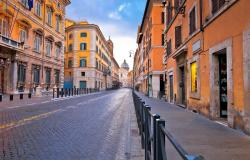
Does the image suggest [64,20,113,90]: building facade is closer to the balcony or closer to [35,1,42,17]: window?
[35,1,42,17]: window

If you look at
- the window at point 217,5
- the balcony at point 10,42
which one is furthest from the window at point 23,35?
the window at point 217,5

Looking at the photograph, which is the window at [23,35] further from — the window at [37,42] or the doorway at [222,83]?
the doorway at [222,83]

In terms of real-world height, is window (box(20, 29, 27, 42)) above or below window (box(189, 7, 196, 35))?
above

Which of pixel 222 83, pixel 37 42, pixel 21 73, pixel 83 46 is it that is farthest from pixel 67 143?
pixel 83 46

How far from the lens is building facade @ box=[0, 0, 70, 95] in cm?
2531

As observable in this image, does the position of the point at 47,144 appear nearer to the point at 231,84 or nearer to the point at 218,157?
the point at 218,157

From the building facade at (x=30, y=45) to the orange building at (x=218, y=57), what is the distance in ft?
59.9

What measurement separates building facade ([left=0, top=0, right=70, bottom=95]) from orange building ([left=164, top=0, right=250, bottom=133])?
18265 mm

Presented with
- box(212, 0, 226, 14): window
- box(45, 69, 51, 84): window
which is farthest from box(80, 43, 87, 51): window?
box(212, 0, 226, 14): window

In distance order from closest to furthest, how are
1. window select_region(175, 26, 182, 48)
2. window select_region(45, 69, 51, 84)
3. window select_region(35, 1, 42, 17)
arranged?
window select_region(175, 26, 182, 48) < window select_region(35, 1, 42, 17) < window select_region(45, 69, 51, 84)

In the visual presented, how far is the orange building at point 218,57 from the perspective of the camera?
7090 mm

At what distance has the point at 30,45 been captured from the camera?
29.8 metres

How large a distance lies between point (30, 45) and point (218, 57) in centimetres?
2574

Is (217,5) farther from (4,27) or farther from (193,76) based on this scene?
(4,27)
